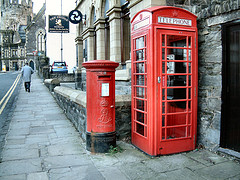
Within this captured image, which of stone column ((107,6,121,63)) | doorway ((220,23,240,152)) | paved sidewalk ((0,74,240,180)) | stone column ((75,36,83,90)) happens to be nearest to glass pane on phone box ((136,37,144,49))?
doorway ((220,23,240,152))

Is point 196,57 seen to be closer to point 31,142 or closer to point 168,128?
point 168,128

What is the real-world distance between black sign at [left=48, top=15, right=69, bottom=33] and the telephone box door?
57.4ft

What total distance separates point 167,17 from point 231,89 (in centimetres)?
162

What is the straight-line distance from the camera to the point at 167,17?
4199 mm

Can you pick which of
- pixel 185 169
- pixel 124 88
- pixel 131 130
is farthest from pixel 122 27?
pixel 185 169

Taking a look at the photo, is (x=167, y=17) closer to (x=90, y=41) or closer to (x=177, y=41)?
(x=177, y=41)

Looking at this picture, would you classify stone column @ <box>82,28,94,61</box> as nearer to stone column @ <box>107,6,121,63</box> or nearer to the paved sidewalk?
stone column @ <box>107,6,121,63</box>

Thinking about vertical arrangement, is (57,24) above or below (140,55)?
above

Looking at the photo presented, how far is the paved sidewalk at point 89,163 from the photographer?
11.6 feet

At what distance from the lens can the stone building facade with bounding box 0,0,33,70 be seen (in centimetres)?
6650

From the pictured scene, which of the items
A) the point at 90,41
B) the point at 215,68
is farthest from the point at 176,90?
the point at 90,41

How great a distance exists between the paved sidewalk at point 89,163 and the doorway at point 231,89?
38 cm

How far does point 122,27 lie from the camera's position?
29.9ft

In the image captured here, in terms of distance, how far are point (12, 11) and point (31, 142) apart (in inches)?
3395
